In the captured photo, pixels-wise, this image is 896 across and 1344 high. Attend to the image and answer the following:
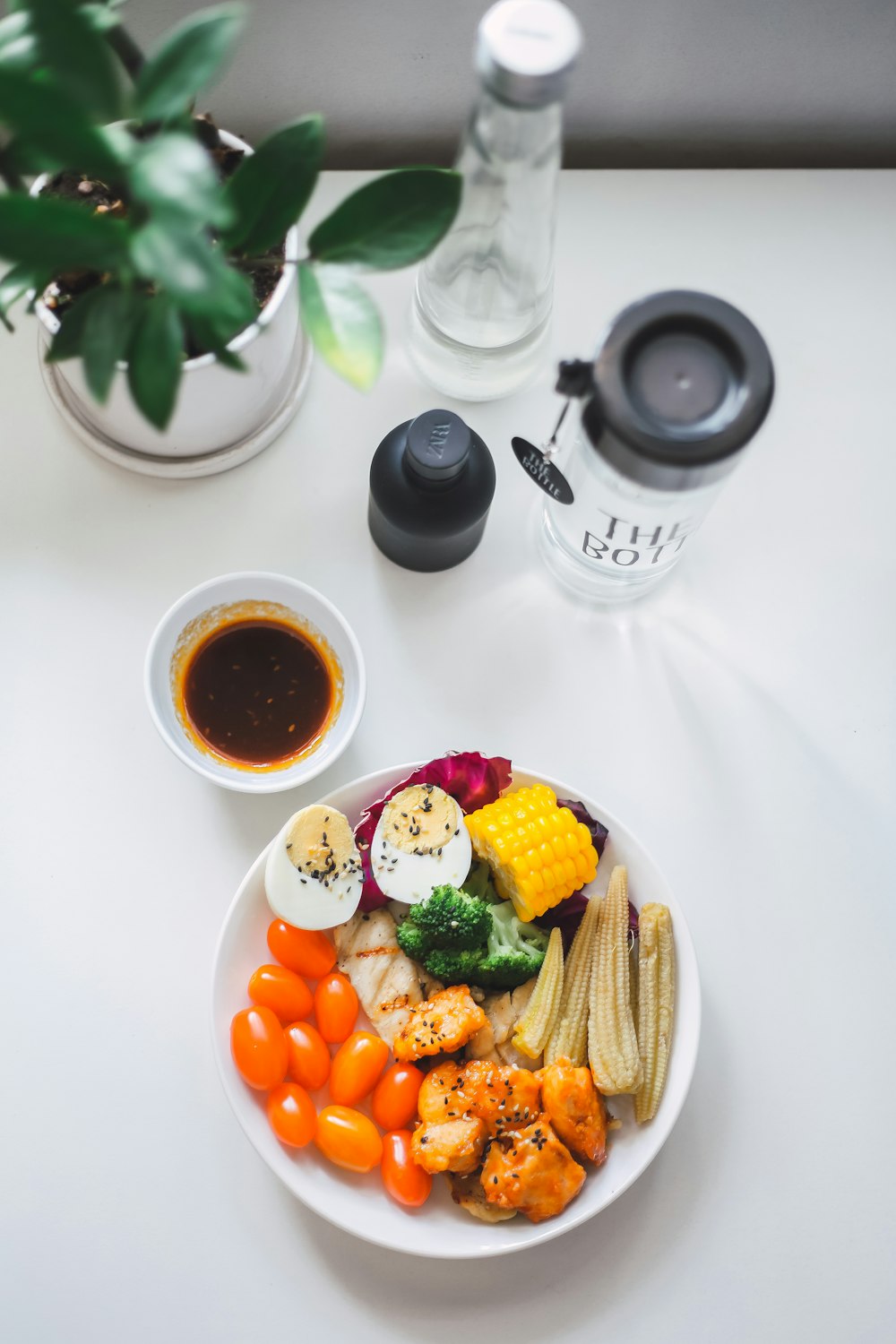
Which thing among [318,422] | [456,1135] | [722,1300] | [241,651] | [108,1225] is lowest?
[722,1300]

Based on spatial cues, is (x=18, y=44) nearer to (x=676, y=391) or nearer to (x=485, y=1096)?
(x=676, y=391)

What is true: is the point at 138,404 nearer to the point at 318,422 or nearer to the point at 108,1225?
the point at 318,422

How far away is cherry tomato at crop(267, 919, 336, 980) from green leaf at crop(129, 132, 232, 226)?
0.65m

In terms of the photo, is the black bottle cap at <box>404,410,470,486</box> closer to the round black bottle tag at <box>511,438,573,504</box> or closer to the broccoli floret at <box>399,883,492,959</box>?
the round black bottle tag at <box>511,438,573,504</box>

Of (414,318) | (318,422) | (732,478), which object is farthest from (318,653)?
(732,478)

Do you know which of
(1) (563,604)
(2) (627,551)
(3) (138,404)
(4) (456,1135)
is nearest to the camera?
(3) (138,404)

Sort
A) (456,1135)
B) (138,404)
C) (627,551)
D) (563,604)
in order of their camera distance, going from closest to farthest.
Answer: (138,404), (456,1135), (627,551), (563,604)

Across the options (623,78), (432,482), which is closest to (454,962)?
(432,482)

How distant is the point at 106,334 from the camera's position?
692mm

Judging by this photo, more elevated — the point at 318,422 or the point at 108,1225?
the point at 318,422

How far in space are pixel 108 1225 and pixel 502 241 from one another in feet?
3.37

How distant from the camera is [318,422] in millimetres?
1152

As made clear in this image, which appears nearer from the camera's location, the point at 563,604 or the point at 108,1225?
the point at 108,1225

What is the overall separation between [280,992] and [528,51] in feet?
2.67
